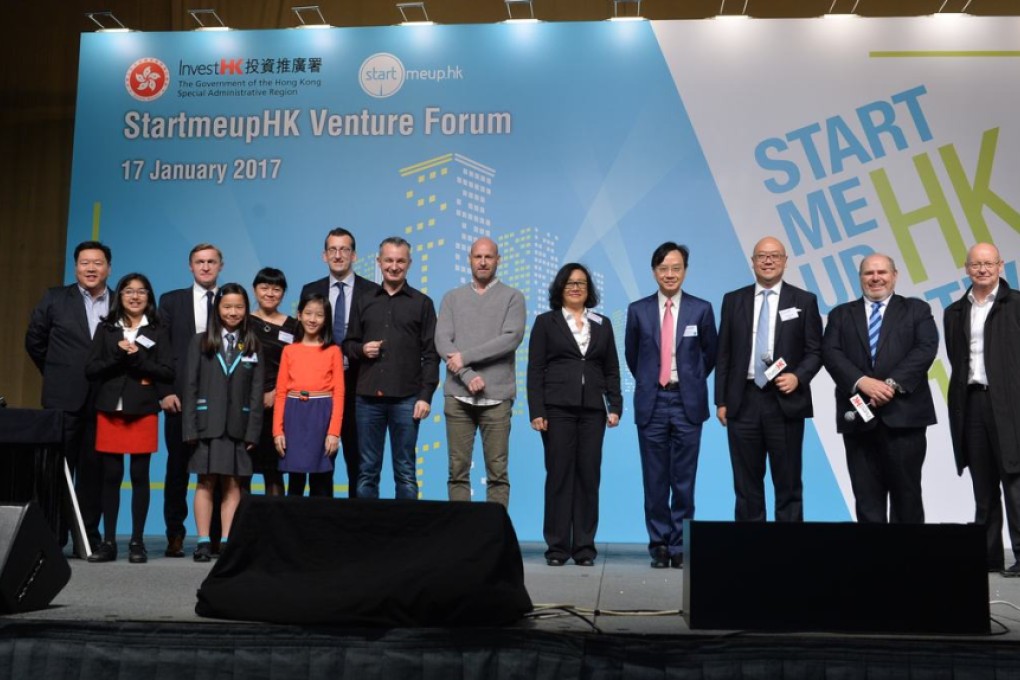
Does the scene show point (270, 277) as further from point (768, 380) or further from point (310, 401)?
point (768, 380)

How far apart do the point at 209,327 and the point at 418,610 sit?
8.61 feet

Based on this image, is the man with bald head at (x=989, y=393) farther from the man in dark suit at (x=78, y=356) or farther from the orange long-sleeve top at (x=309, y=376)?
the man in dark suit at (x=78, y=356)

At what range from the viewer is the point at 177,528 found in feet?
Answer: 16.1

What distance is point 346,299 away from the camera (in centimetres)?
521

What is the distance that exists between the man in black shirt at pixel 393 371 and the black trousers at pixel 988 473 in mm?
2486

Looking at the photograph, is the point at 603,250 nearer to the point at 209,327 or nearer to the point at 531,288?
the point at 531,288

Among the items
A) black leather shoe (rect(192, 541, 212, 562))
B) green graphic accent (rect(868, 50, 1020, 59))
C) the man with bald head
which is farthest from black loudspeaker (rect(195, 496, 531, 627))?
green graphic accent (rect(868, 50, 1020, 59))

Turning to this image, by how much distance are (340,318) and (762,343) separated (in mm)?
2069

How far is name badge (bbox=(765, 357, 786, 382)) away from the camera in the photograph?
4.56m

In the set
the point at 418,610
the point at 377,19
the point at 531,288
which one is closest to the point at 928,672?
the point at 418,610

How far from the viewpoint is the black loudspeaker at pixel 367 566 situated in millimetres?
2414

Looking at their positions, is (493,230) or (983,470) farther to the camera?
(493,230)

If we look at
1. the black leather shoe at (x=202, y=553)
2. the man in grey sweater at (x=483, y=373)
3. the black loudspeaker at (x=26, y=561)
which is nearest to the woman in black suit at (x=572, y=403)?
the man in grey sweater at (x=483, y=373)

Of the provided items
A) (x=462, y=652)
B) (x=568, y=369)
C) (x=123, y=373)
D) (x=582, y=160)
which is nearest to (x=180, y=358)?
(x=123, y=373)
